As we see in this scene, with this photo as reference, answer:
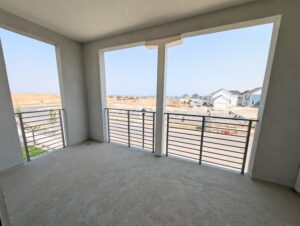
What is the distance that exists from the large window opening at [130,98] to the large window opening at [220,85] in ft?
1.70

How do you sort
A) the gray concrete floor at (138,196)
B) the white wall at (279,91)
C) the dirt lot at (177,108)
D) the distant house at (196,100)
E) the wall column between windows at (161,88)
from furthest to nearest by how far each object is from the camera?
the distant house at (196,100)
the wall column between windows at (161,88)
the dirt lot at (177,108)
the white wall at (279,91)
the gray concrete floor at (138,196)

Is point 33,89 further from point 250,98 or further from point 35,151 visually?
point 250,98

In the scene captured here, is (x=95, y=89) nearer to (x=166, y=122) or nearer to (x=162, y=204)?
(x=166, y=122)

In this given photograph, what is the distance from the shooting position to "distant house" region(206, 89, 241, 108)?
6.32ft

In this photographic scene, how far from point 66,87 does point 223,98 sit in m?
3.00

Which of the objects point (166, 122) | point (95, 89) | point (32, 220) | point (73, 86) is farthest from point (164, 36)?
point (32, 220)

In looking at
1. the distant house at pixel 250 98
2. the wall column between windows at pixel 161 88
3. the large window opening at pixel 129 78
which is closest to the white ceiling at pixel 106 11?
the wall column between windows at pixel 161 88

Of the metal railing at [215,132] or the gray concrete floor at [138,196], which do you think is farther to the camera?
the metal railing at [215,132]

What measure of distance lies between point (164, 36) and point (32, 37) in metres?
2.18

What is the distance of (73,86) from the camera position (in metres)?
2.71

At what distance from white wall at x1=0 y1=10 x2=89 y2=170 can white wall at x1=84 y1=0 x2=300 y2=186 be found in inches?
85.5

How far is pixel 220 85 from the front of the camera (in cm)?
199

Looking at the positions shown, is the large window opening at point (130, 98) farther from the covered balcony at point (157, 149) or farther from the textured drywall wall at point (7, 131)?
the textured drywall wall at point (7, 131)

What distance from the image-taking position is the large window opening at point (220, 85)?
1.74 metres
